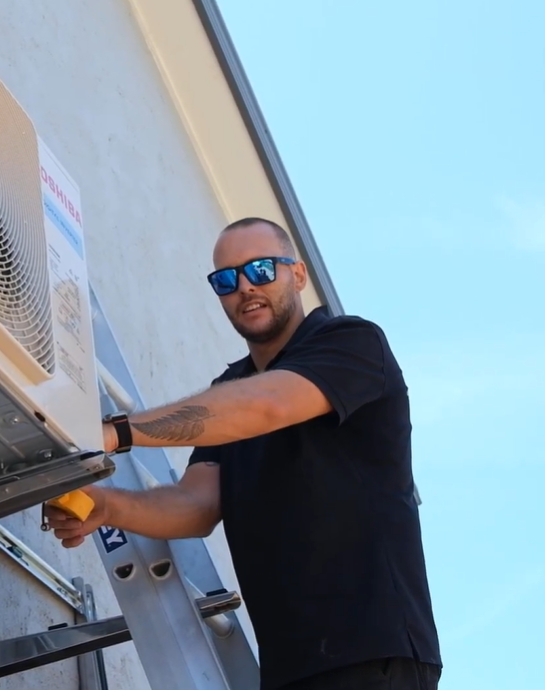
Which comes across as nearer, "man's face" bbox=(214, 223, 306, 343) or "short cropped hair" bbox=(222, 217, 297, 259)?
"man's face" bbox=(214, 223, 306, 343)

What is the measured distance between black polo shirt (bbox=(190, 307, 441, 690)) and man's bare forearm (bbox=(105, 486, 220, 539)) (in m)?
0.07

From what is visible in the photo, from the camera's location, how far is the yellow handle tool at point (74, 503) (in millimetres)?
1927

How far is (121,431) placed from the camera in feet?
6.33

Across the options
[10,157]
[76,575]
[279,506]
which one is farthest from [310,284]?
[10,157]

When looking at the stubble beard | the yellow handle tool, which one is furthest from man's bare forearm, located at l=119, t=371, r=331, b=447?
the stubble beard

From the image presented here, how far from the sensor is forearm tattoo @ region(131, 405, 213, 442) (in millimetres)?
1997

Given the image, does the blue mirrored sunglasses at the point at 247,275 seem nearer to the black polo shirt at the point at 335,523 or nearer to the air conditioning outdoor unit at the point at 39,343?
the black polo shirt at the point at 335,523

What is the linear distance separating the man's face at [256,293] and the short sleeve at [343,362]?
183 millimetres

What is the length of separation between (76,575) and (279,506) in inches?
34.3

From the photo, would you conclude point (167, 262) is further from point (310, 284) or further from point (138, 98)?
point (310, 284)

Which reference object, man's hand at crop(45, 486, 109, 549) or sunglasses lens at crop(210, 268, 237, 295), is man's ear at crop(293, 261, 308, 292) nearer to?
sunglasses lens at crop(210, 268, 237, 295)

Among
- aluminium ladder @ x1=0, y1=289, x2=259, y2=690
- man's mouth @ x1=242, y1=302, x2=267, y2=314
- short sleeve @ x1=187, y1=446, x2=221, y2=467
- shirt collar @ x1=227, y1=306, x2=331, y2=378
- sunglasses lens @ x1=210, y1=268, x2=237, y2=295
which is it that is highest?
sunglasses lens @ x1=210, y1=268, x2=237, y2=295

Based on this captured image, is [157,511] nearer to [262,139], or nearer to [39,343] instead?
[39,343]

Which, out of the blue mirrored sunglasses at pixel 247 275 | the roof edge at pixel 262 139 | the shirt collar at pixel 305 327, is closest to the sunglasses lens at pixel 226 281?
the blue mirrored sunglasses at pixel 247 275
